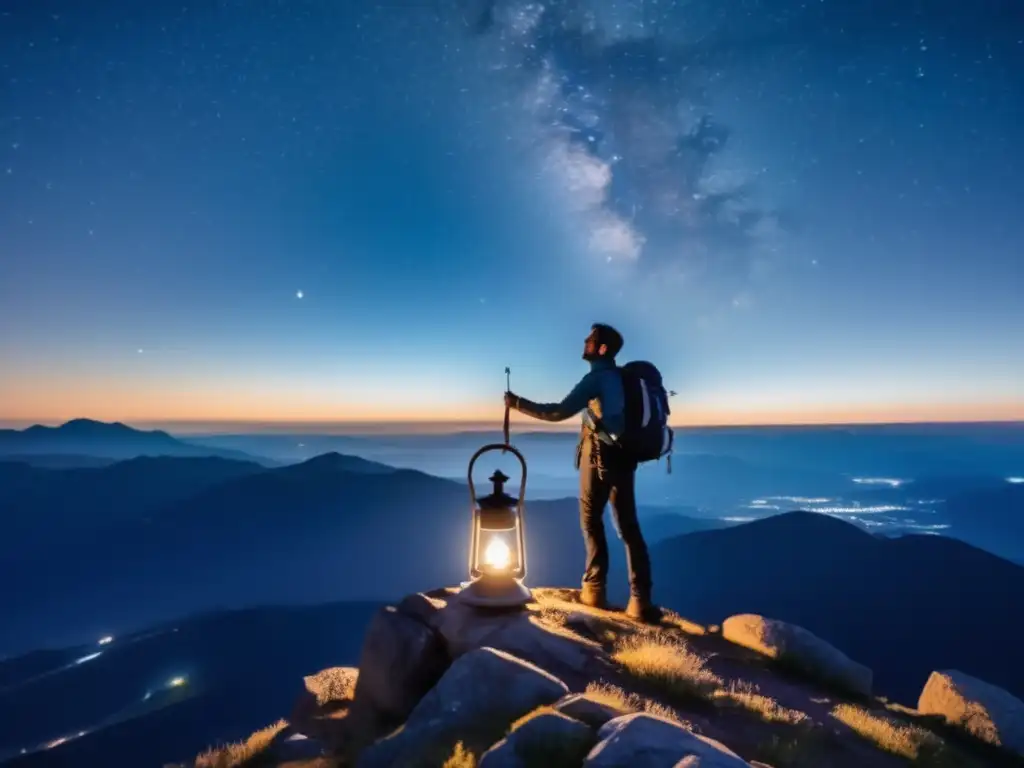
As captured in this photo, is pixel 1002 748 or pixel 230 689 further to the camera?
pixel 230 689

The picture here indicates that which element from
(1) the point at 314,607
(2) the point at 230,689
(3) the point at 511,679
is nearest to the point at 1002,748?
(3) the point at 511,679

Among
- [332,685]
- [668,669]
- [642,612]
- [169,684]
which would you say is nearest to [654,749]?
[668,669]

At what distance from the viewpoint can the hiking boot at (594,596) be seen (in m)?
8.21

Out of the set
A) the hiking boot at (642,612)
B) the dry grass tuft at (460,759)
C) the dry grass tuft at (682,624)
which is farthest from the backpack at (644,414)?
the dry grass tuft at (460,759)

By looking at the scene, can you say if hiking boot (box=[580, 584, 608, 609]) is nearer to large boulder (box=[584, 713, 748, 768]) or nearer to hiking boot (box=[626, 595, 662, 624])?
hiking boot (box=[626, 595, 662, 624])

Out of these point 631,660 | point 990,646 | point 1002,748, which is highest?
point 631,660

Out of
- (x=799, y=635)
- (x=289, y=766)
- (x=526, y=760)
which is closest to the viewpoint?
(x=526, y=760)

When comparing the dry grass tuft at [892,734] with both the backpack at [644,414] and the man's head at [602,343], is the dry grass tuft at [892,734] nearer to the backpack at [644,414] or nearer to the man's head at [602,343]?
the backpack at [644,414]

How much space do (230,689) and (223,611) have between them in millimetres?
37239

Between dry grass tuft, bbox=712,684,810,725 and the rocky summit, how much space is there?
0.02 m

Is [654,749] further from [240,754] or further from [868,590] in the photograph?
[868,590]

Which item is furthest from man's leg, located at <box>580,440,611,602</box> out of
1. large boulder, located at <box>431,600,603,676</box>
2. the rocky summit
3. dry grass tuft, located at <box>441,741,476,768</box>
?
dry grass tuft, located at <box>441,741,476,768</box>

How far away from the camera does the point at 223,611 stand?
136m

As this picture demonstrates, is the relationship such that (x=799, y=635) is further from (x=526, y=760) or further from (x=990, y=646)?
(x=990, y=646)
